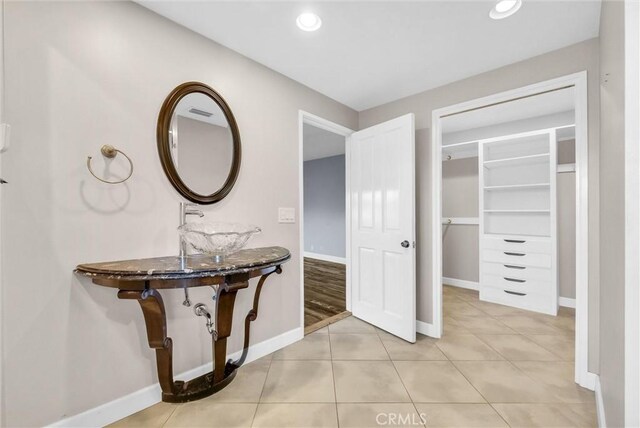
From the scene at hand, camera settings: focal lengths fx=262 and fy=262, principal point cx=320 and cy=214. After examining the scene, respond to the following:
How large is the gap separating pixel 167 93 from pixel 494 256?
3881 millimetres

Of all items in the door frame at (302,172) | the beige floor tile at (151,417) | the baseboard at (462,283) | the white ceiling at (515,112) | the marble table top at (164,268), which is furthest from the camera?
the baseboard at (462,283)

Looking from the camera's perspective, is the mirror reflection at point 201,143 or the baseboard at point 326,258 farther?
the baseboard at point 326,258

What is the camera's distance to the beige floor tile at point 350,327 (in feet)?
8.51

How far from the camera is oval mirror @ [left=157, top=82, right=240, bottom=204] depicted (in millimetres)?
1632

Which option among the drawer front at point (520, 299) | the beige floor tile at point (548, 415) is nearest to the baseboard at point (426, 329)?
the beige floor tile at point (548, 415)

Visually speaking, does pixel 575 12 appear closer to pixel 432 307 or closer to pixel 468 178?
pixel 432 307

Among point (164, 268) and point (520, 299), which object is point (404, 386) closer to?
point (164, 268)

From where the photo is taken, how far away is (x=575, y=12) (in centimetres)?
156

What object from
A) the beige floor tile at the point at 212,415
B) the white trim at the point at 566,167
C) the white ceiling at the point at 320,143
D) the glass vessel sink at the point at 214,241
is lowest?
the beige floor tile at the point at 212,415

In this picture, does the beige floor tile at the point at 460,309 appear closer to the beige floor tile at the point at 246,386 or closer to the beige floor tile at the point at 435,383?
the beige floor tile at the point at 435,383

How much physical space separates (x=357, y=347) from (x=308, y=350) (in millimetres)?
428

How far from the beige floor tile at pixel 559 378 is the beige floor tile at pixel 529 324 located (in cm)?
60

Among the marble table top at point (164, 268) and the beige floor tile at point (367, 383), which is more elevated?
the marble table top at point (164, 268)

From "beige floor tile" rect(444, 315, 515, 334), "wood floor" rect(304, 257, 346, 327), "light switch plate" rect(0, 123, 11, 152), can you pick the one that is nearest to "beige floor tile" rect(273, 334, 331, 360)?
"wood floor" rect(304, 257, 346, 327)
